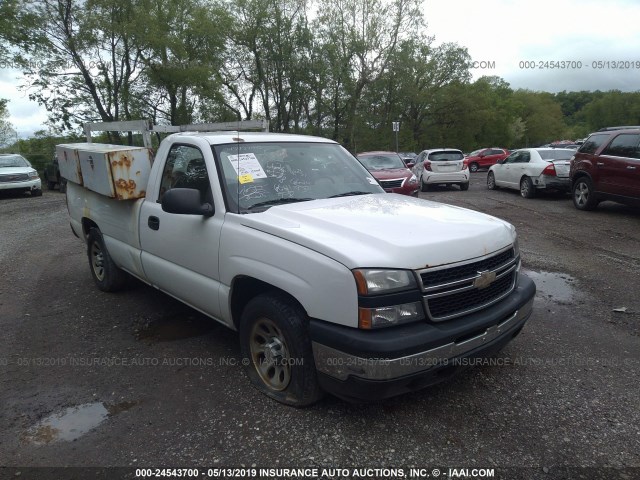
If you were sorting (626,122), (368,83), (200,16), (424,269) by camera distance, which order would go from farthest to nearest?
(626,122) < (368,83) < (200,16) < (424,269)

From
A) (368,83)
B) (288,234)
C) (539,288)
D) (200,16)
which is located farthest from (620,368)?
(368,83)

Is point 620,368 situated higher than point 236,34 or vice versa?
point 236,34

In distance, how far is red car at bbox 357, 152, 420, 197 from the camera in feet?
37.7

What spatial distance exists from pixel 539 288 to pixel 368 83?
36981 millimetres

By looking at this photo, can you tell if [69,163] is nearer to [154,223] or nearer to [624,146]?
[154,223]

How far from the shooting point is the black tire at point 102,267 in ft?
17.4

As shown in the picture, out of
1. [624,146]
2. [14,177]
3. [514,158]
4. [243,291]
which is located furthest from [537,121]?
[243,291]

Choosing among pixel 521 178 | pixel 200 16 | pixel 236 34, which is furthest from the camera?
pixel 236 34

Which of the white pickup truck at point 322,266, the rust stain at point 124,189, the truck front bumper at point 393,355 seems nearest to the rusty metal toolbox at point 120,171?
the rust stain at point 124,189

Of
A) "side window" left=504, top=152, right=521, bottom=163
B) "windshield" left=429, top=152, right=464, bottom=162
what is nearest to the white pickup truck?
"side window" left=504, top=152, right=521, bottom=163

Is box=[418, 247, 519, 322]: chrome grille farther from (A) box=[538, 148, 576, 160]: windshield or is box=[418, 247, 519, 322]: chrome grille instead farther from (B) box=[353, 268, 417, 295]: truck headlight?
(A) box=[538, 148, 576, 160]: windshield

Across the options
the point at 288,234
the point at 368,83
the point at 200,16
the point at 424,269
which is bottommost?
the point at 424,269

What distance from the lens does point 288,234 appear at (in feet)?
9.17

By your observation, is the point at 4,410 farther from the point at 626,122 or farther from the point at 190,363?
the point at 626,122
